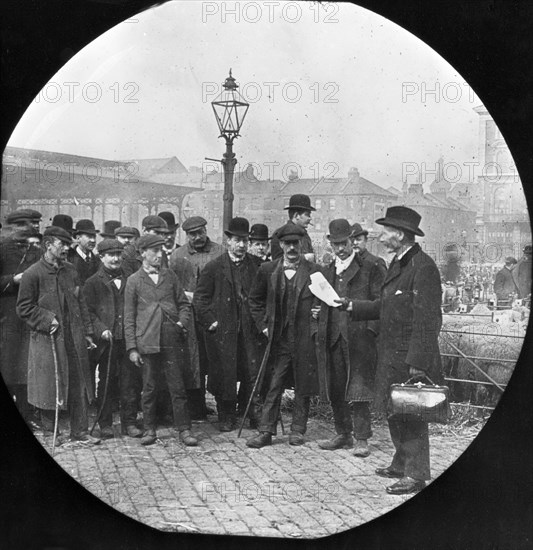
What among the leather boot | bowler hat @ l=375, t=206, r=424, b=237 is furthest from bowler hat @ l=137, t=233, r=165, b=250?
the leather boot

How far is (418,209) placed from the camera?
12.9 ft

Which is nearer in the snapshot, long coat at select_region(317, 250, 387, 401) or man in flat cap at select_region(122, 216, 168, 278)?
long coat at select_region(317, 250, 387, 401)

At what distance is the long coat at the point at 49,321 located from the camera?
13.5 feet

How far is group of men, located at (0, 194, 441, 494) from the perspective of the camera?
392 cm

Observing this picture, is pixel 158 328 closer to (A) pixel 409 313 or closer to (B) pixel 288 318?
(B) pixel 288 318

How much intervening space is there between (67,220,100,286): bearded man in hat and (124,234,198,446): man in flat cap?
0.67ft

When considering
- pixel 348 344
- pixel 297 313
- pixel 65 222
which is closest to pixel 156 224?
pixel 65 222

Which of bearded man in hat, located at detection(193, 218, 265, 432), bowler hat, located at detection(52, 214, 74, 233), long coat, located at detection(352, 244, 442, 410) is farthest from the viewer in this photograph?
bowler hat, located at detection(52, 214, 74, 233)

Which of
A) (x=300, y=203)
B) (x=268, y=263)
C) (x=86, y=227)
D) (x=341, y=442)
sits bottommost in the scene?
(x=341, y=442)

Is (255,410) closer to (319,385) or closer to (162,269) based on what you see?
(319,385)

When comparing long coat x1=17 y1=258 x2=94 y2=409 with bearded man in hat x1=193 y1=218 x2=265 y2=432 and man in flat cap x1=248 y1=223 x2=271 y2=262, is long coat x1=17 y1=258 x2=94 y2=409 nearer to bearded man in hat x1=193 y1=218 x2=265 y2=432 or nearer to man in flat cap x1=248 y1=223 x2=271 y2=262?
bearded man in hat x1=193 y1=218 x2=265 y2=432

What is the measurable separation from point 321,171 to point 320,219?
0.22 metres

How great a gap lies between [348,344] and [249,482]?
776mm

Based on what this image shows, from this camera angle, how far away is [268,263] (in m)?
3.98
